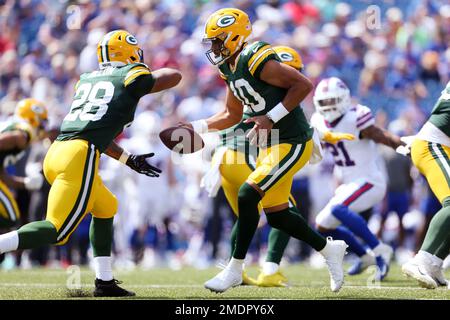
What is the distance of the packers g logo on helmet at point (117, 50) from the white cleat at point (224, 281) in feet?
4.99

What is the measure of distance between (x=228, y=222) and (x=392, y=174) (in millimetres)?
2105

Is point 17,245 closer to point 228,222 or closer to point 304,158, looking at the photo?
point 304,158

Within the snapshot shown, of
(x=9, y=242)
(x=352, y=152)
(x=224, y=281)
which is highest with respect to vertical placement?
(x=352, y=152)

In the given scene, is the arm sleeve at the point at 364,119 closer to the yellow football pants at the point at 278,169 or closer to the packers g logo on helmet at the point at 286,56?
the packers g logo on helmet at the point at 286,56

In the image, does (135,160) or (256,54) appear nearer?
(256,54)

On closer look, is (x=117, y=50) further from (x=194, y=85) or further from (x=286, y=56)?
(x=194, y=85)

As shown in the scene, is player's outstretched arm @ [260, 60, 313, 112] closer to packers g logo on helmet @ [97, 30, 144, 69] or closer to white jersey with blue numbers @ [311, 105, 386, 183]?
packers g logo on helmet @ [97, 30, 144, 69]

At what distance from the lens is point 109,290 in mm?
5379

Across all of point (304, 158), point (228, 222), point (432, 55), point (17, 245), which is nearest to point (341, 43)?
point (432, 55)

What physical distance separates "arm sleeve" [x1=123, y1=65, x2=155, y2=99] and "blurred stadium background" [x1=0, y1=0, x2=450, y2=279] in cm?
349

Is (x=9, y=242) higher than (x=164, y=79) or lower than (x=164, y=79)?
lower

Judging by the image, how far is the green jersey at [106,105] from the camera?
514cm

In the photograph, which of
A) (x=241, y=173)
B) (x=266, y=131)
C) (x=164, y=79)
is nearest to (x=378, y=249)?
(x=241, y=173)

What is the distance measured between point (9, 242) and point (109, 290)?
91 centimetres
